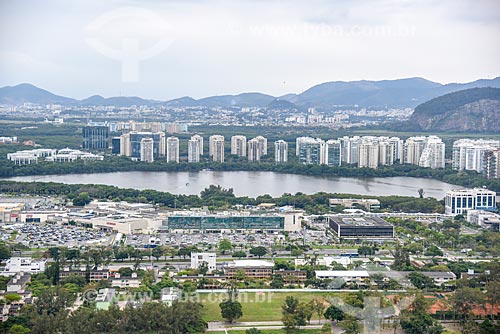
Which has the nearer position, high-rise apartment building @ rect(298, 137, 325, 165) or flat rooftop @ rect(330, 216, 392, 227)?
flat rooftop @ rect(330, 216, 392, 227)

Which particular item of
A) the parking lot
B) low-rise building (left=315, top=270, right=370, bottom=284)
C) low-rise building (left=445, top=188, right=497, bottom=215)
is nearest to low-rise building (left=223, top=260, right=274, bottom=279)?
low-rise building (left=315, top=270, right=370, bottom=284)

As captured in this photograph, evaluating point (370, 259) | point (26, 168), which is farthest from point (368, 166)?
point (370, 259)

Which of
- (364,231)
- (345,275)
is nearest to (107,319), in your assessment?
(345,275)

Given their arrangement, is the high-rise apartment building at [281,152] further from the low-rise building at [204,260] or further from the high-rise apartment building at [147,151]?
the low-rise building at [204,260]

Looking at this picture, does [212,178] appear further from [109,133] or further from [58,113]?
[58,113]

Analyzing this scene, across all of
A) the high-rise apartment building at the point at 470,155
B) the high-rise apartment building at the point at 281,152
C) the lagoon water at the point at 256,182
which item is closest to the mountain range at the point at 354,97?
the high-rise apartment building at the point at 281,152

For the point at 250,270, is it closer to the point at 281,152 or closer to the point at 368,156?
the point at 368,156

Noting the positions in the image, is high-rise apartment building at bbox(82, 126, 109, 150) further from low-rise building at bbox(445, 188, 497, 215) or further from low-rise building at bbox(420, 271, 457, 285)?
low-rise building at bbox(420, 271, 457, 285)
